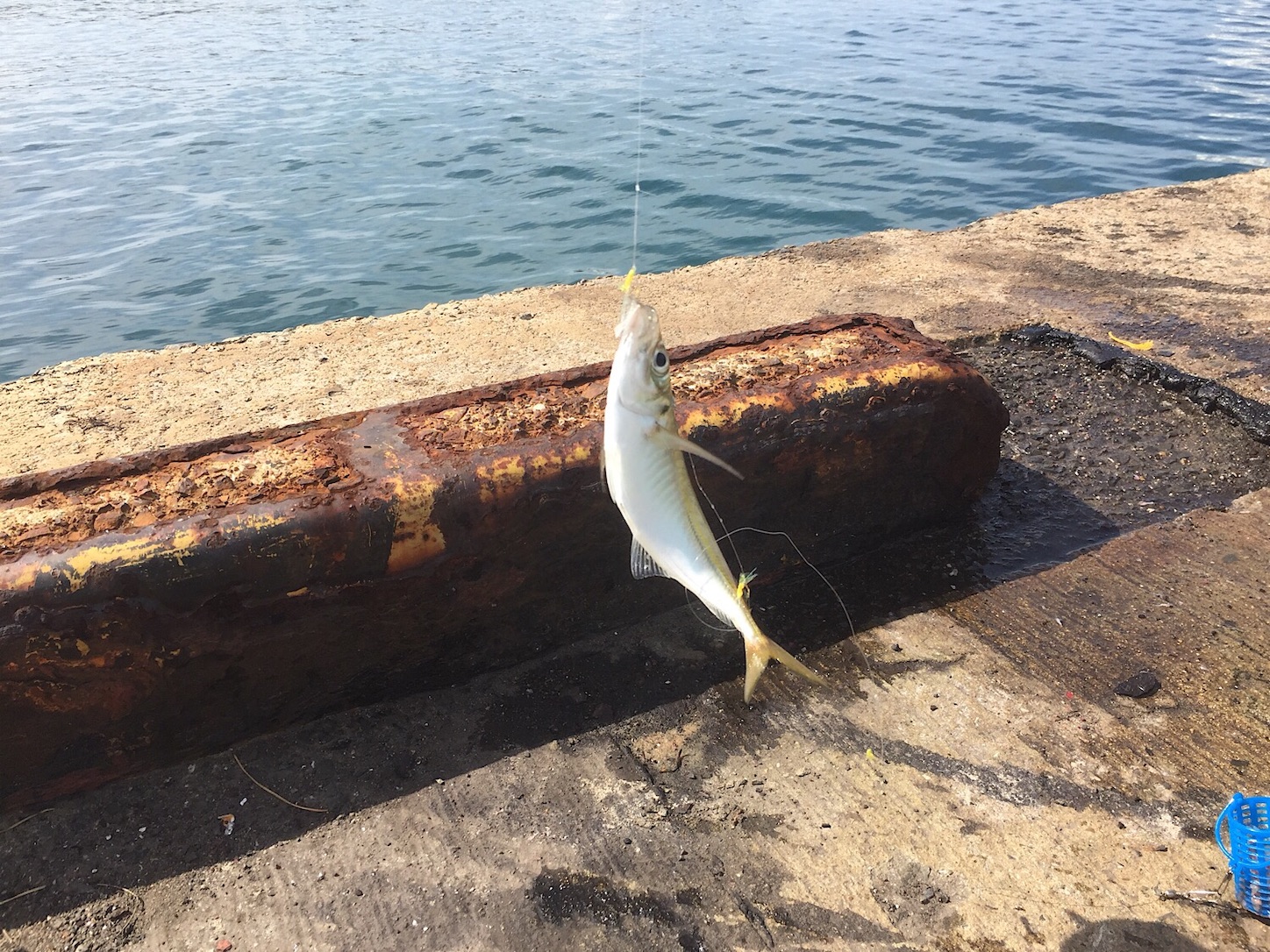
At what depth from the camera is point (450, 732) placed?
290 centimetres

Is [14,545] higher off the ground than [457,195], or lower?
higher

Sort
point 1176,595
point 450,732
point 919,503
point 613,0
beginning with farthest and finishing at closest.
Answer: point 613,0 < point 919,503 < point 1176,595 < point 450,732

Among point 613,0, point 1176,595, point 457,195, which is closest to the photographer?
point 1176,595

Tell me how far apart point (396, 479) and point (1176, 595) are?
117 inches

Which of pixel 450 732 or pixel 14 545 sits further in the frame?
pixel 450 732

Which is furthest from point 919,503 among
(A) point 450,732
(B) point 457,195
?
(B) point 457,195

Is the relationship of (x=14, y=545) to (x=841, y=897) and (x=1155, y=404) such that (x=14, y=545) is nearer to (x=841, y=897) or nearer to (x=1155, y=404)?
(x=841, y=897)

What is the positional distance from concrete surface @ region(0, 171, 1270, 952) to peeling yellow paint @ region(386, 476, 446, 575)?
0.62 meters

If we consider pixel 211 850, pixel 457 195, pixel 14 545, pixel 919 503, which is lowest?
pixel 457 195

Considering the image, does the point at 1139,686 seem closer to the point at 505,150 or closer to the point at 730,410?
the point at 730,410

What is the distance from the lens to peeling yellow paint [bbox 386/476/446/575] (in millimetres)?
2650

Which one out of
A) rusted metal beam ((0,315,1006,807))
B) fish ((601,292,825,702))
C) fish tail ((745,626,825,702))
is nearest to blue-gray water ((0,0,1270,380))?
rusted metal beam ((0,315,1006,807))

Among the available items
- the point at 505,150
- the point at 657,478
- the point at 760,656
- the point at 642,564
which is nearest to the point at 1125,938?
the point at 760,656

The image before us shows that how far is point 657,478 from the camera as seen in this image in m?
1.95
